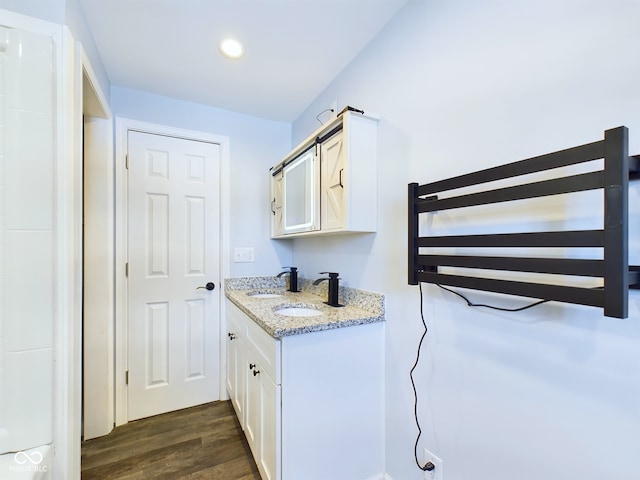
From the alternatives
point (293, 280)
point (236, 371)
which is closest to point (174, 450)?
point (236, 371)

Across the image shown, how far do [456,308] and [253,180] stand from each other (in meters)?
1.94

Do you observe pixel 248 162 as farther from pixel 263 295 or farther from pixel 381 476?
pixel 381 476

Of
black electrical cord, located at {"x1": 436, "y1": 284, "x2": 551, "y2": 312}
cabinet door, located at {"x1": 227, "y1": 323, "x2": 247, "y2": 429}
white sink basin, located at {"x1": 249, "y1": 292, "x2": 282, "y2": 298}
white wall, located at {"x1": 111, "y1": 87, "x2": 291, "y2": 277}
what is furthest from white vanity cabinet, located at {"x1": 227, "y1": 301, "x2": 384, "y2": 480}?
white wall, located at {"x1": 111, "y1": 87, "x2": 291, "y2": 277}

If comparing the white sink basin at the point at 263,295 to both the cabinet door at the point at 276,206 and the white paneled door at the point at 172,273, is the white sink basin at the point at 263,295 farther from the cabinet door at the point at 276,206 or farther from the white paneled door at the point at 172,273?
the cabinet door at the point at 276,206

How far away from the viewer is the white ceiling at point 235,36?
1.38 meters

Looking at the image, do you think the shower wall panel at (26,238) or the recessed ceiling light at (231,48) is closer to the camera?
the shower wall panel at (26,238)

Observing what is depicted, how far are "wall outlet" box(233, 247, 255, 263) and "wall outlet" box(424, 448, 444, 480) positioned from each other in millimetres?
1771

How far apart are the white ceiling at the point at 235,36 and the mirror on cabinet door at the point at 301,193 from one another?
558 millimetres

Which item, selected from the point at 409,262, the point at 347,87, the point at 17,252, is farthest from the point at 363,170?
the point at 17,252

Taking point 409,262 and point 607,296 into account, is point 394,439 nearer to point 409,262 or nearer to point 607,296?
point 409,262

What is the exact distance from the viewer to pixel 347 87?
181 cm

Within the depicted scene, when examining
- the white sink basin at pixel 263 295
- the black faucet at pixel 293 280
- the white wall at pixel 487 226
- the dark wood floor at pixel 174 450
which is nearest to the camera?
the white wall at pixel 487 226

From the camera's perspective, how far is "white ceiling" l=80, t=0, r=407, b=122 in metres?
1.38

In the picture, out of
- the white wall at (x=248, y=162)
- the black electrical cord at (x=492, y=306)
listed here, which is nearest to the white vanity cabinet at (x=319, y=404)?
the black electrical cord at (x=492, y=306)
